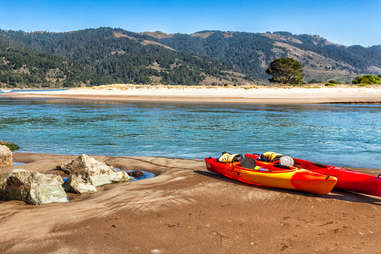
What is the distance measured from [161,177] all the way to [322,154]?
26.3 ft

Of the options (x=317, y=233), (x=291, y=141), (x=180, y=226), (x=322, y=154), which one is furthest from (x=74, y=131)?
(x=317, y=233)

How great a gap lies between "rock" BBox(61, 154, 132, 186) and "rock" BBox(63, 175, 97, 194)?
1.26 ft

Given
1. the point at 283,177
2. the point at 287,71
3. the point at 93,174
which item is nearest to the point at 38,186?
the point at 93,174

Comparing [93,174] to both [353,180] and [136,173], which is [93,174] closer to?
[136,173]

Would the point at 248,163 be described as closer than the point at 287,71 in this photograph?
Yes

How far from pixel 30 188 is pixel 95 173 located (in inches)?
85.5

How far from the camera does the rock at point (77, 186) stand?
30.7 ft

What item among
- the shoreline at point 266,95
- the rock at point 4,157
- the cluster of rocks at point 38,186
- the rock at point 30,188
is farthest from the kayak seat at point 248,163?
the shoreline at point 266,95

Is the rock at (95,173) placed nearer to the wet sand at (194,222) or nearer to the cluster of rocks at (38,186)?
the cluster of rocks at (38,186)

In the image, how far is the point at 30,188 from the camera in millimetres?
8305

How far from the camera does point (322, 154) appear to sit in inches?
592

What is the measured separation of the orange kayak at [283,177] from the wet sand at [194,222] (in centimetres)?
21

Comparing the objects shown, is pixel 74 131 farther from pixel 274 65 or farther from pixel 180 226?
pixel 274 65

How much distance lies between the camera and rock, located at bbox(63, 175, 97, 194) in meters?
9.34
